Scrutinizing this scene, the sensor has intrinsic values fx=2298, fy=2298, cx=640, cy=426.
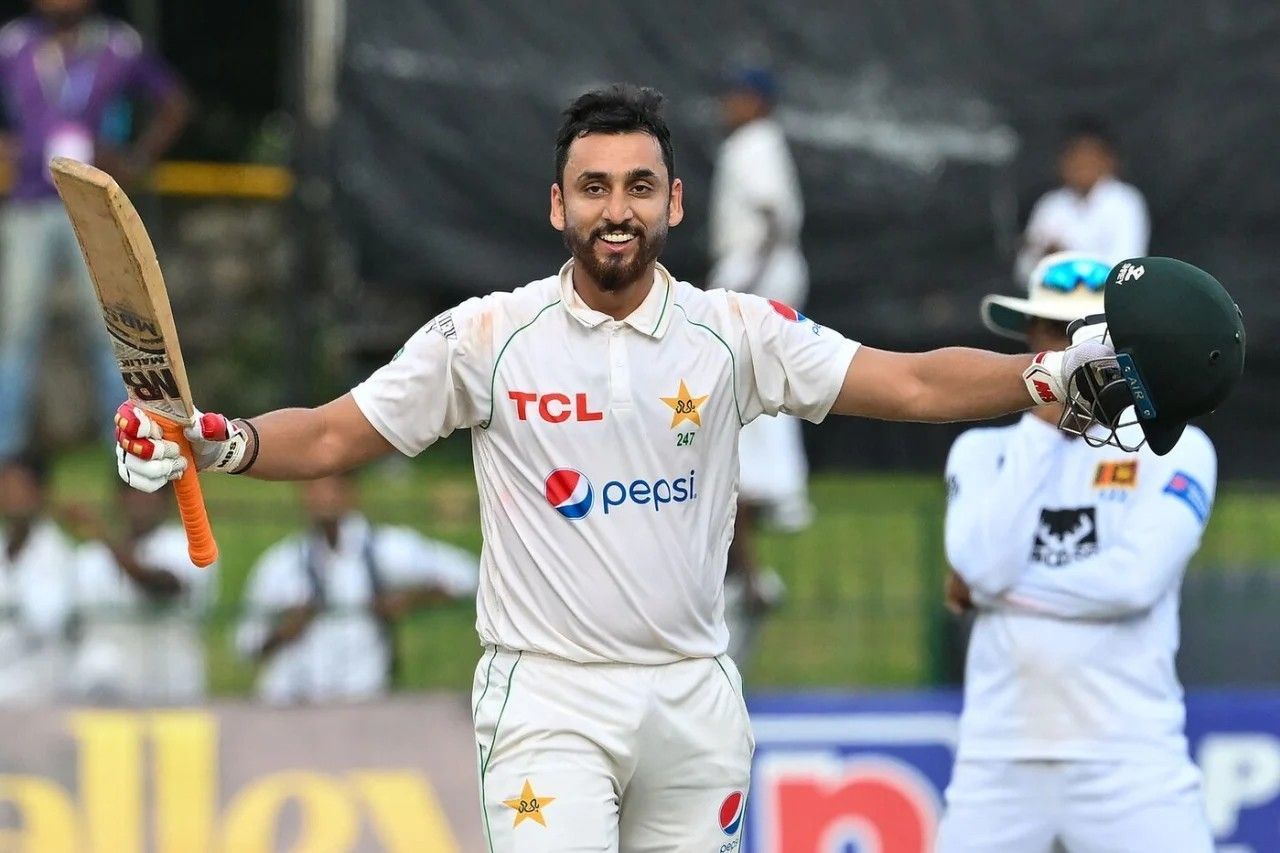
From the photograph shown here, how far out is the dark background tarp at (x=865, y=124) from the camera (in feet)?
45.6

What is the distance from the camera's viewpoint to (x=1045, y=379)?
516 centimetres

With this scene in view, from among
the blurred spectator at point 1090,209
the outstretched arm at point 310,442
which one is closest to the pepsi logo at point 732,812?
the outstretched arm at point 310,442

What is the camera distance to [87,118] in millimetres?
11984

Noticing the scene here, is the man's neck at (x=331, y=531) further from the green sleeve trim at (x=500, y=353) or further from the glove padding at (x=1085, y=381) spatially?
the glove padding at (x=1085, y=381)

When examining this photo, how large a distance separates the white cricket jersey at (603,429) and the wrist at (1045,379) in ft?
1.56

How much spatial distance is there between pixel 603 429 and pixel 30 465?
5072 millimetres

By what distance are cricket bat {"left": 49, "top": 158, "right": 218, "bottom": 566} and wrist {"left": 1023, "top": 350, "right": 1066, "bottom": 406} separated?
1.88 metres

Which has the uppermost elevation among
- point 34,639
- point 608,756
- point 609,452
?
point 609,452

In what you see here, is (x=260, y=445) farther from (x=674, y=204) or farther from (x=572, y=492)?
(x=674, y=204)

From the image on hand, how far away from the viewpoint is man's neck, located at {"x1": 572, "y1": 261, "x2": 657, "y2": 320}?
5.45 m

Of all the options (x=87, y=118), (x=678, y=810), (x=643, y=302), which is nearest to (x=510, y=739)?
(x=678, y=810)

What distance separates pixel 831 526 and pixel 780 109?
4.28 m

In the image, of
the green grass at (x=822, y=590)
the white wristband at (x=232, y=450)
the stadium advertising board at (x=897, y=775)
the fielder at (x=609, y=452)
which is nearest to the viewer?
the white wristband at (x=232, y=450)

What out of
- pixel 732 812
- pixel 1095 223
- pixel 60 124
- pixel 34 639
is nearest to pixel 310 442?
pixel 732 812
